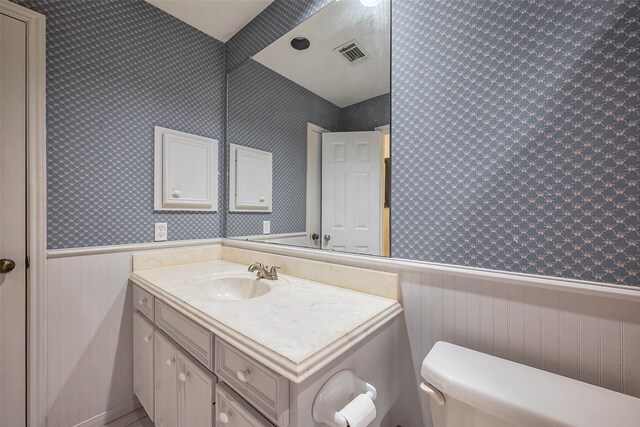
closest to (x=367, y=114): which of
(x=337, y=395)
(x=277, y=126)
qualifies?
(x=277, y=126)

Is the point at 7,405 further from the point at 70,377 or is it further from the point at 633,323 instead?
the point at 633,323

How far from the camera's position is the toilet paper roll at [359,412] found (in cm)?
68

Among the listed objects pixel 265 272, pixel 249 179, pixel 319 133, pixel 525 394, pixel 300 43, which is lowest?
pixel 525 394

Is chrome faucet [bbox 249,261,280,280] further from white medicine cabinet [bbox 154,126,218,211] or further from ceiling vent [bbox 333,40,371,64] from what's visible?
ceiling vent [bbox 333,40,371,64]

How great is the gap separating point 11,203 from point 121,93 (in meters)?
0.76

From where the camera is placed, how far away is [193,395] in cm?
98

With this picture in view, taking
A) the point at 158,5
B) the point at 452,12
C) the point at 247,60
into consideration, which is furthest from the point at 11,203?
the point at 452,12

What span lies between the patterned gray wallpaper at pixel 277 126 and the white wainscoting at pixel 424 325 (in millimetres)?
201

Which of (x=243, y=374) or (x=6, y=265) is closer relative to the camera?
(x=243, y=374)

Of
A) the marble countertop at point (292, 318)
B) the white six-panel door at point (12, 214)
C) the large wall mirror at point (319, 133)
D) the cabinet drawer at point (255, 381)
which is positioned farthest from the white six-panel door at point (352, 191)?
the white six-panel door at point (12, 214)

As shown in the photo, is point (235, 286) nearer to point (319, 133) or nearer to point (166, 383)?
point (166, 383)

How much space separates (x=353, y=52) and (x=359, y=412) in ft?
4.72

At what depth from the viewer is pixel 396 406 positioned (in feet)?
3.51

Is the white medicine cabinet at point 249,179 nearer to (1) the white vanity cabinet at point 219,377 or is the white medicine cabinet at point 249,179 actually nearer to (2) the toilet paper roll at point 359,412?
(1) the white vanity cabinet at point 219,377
